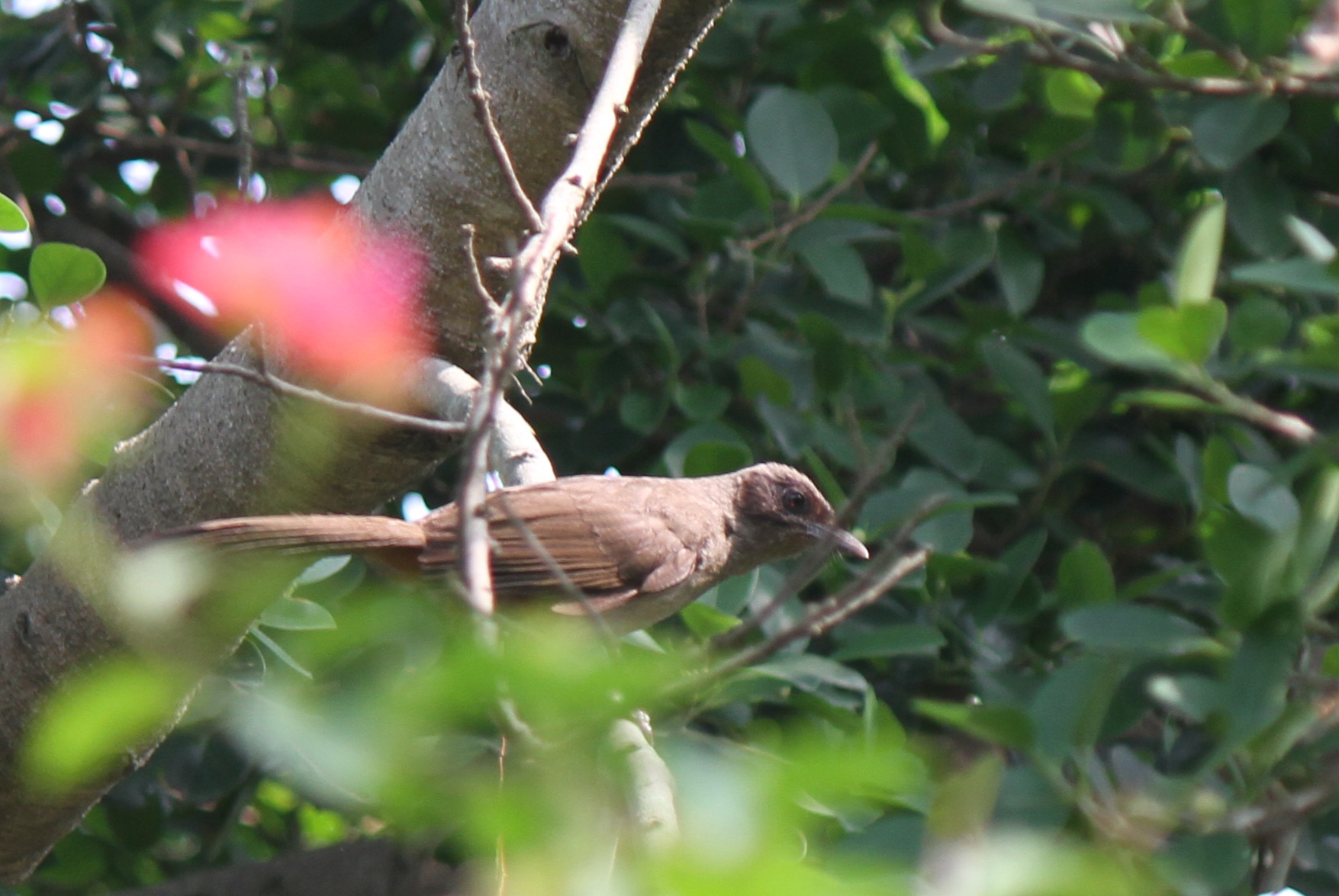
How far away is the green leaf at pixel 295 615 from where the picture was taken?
264 centimetres

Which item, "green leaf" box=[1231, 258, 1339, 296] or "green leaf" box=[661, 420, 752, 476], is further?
"green leaf" box=[661, 420, 752, 476]

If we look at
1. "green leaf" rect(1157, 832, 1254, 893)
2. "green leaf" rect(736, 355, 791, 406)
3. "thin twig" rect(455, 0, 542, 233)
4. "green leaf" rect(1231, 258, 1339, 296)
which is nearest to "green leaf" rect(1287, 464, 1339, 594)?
"green leaf" rect(1231, 258, 1339, 296)

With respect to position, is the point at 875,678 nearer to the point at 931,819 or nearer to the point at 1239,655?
the point at 1239,655

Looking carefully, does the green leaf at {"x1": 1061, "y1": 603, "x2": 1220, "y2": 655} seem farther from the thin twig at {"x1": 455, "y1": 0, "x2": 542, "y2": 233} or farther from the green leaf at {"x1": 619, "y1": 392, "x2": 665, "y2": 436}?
the green leaf at {"x1": 619, "y1": 392, "x2": 665, "y2": 436}

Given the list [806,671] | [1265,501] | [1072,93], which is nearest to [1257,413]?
[1265,501]

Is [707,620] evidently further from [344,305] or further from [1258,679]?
[1258,679]

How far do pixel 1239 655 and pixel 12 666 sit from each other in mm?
2494

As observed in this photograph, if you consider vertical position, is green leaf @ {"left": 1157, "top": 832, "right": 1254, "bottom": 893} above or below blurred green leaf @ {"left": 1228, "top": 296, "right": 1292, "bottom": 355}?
below

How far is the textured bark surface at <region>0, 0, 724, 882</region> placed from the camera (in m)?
2.58

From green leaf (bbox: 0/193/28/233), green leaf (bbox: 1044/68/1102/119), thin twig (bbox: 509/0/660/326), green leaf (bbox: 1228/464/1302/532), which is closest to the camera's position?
thin twig (bbox: 509/0/660/326)

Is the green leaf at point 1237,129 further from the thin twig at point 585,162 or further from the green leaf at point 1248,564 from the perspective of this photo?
the thin twig at point 585,162

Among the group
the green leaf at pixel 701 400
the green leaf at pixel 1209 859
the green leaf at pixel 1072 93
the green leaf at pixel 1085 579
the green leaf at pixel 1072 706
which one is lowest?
the green leaf at pixel 701 400

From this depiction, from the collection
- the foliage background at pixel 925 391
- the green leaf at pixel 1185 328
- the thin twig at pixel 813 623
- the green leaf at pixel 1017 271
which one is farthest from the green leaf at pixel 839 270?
the thin twig at pixel 813 623

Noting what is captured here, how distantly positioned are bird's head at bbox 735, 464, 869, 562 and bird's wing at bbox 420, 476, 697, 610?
375 mm
